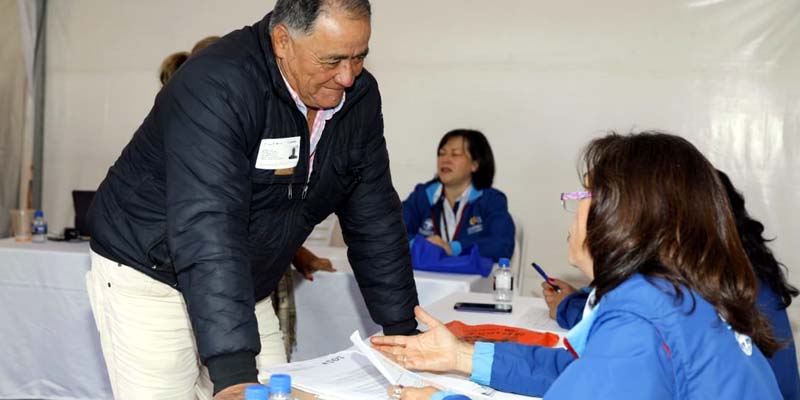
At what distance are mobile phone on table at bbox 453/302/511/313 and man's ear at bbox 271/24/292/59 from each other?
1.19 m

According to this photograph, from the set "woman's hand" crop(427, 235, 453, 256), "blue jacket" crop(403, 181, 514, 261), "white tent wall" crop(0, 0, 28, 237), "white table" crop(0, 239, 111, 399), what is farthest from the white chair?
"white tent wall" crop(0, 0, 28, 237)

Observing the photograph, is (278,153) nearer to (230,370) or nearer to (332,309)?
(230,370)

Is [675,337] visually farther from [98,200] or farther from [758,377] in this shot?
[98,200]

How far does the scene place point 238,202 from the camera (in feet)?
4.82

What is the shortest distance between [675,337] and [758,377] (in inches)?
7.2

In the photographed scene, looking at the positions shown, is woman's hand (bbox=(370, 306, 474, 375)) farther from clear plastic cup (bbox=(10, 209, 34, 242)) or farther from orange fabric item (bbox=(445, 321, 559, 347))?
clear plastic cup (bbox=(10, 209, 34, 242))

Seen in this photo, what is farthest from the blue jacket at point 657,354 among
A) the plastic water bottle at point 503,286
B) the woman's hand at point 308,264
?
the woman's hand at point 308,264

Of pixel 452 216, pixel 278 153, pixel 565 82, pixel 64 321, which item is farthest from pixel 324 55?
pixel 565 82

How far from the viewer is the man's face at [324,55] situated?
153cm

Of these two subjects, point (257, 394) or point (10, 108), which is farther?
point (10, 108)

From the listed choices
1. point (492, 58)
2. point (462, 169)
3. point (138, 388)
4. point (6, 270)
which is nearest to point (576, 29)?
point (492, 58)

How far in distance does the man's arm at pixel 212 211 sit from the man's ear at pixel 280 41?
0.12m

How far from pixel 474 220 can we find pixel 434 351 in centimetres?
254

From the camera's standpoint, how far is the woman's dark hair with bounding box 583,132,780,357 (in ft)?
3.73
